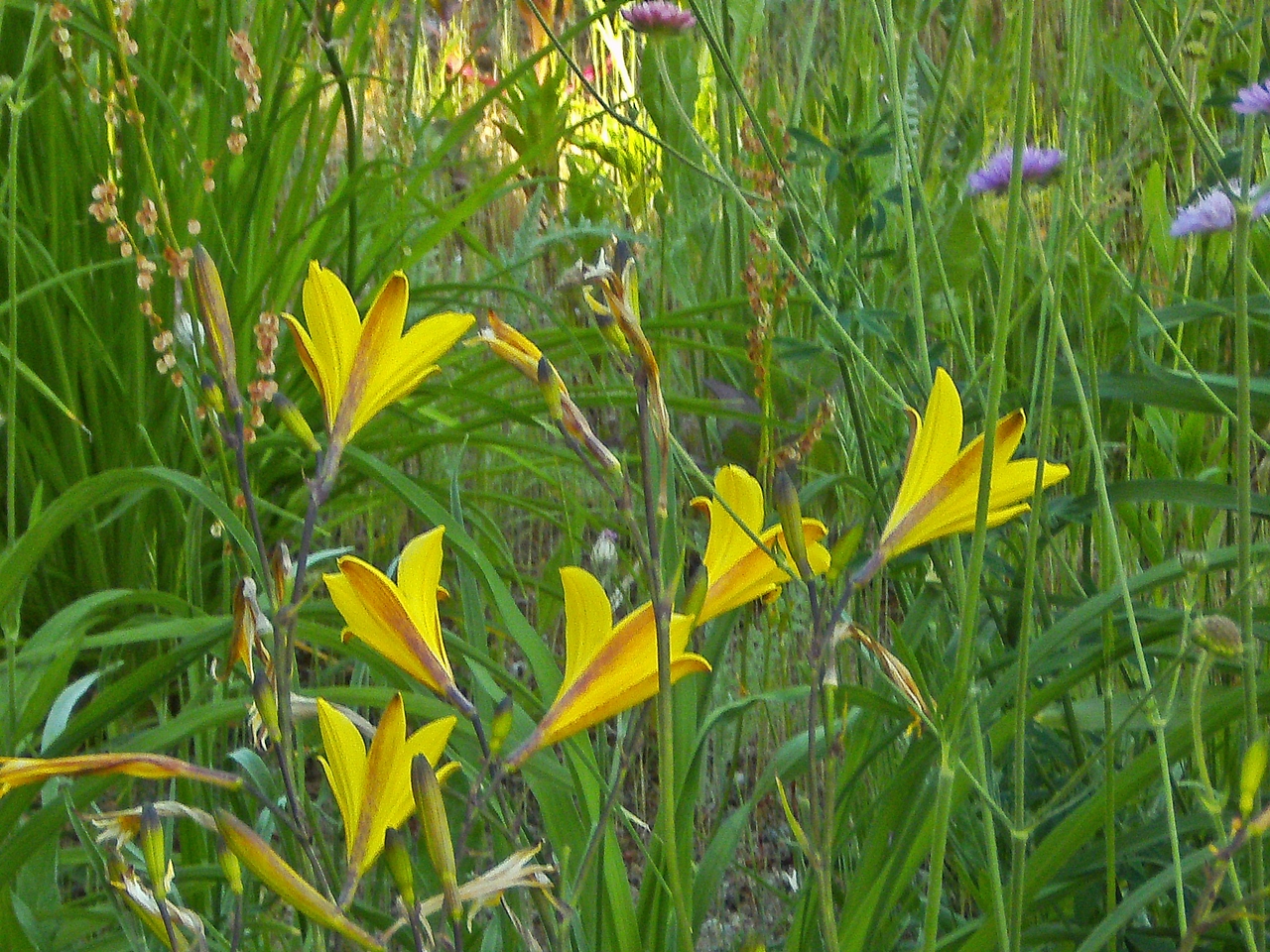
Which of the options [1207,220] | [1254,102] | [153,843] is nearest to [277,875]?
[153,843]

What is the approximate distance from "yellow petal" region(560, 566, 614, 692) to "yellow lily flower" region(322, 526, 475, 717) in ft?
0.14

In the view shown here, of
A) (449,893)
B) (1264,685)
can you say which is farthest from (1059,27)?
(449,893)

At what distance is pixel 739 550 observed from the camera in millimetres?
500

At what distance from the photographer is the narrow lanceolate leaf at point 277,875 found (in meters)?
0.39

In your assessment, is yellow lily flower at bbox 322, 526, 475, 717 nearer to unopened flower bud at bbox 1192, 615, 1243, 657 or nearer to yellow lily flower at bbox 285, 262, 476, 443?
yellow lily flower at bbox 285, 262, 476, 443

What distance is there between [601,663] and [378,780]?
8 centimetres

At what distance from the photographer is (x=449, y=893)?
1.20 feet

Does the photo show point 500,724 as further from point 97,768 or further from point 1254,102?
point 1254,102

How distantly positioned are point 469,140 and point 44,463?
57.8 inches

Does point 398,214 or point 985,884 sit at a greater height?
point 398,214

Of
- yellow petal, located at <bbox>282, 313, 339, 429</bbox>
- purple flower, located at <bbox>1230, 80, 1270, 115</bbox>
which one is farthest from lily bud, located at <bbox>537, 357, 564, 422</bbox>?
purple flower, located at <bbox>1230, 80, 1270, 115</bbox>

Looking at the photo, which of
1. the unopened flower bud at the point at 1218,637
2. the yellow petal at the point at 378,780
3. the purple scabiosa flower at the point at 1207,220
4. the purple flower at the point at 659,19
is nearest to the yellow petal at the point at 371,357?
the yellow petal at the point at 378,780

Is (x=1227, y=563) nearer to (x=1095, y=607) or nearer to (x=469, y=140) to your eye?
(x=1095, y=607)

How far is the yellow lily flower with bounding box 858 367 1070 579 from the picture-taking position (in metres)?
0.47
